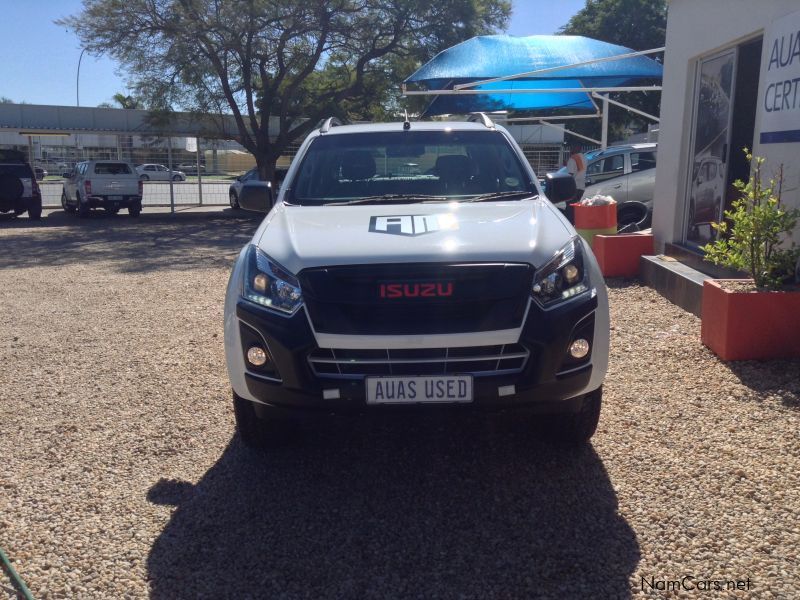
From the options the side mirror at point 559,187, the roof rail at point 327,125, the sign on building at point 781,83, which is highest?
the sign on building at point 781,83

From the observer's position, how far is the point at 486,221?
3.97m

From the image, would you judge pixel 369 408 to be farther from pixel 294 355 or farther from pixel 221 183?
pixel 221 183

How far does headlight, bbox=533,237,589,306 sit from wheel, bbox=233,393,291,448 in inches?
57.2

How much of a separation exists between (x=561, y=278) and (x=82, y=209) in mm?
22473

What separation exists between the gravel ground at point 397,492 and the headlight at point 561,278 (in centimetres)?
95

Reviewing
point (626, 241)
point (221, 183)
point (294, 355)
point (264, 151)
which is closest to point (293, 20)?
point (264, 151)

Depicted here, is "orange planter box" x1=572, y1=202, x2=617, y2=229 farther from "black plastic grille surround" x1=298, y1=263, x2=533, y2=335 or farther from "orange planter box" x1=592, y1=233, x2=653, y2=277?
"black plastic grille surround" x1=298, y1=263, x2=533, y2=335

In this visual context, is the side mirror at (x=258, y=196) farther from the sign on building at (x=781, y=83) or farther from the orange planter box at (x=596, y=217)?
the orange planter box at (x=596, y=217)

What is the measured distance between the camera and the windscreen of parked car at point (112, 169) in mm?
22953

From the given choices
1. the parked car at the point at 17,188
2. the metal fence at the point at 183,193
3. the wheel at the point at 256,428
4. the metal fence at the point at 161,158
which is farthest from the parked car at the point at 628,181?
the metal fence at the point at 183,193

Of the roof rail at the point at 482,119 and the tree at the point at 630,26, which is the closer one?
the roof rail at the point at 482,119

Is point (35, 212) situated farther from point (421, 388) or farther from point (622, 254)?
point (421, 388)

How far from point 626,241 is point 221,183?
25.7m

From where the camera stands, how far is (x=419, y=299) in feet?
11.1
